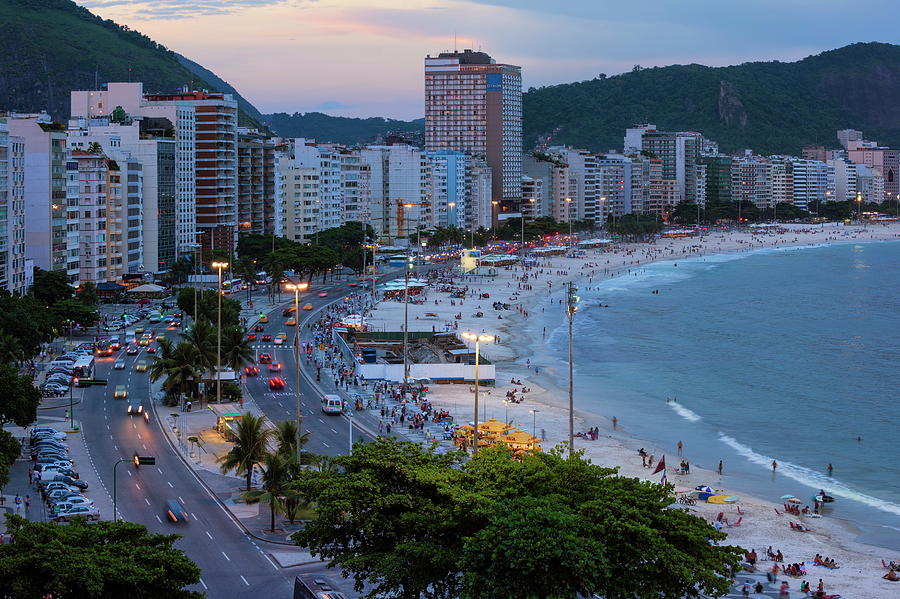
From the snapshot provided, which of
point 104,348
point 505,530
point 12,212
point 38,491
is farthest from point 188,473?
point 12,212

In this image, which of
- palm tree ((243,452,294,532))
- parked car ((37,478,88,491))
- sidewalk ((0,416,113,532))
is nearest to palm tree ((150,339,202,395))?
sidewalk ((0,416,113,532))

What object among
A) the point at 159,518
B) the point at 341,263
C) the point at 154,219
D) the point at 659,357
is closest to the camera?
the point at 159,518

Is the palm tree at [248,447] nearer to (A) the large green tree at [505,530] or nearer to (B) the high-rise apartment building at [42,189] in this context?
(A) the large green tree at [505,530]

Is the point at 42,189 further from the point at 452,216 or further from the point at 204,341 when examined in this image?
the point at 452,216

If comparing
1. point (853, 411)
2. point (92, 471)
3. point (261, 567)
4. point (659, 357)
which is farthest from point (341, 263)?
point (261, 567)

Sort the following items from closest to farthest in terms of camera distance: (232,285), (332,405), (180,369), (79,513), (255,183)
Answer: (79,513)
(332,405)
(180,369)
(232,285)
(255,183)

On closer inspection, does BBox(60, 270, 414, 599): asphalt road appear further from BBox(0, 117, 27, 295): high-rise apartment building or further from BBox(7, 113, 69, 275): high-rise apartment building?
BBox(7, 113, 69, 275): high-rise apartment building

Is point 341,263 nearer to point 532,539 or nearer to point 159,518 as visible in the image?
point 159,518
